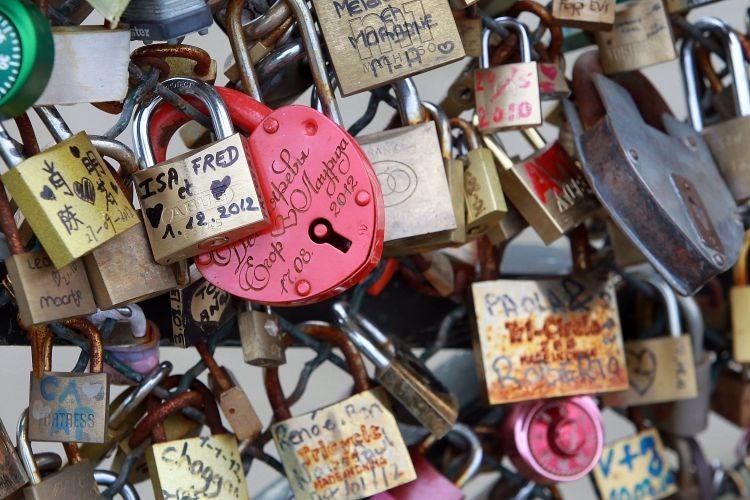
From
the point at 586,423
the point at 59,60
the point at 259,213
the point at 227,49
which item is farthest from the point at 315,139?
the point at 227,49

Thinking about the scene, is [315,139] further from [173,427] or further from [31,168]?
[173,427]

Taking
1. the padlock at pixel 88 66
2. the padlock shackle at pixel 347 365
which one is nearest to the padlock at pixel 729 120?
the padlock shackle at pixel 347 365

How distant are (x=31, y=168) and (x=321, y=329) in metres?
0.35

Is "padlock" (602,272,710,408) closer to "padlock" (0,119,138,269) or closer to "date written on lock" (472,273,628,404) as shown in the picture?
"date written on lock" (472,273,628,404)

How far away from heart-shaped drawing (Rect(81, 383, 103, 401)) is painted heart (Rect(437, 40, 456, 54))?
32cm

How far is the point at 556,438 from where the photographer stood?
1069mm

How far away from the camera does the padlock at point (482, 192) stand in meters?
Result: 0.95

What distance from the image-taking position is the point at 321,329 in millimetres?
1005

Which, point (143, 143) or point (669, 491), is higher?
point (143, 143)

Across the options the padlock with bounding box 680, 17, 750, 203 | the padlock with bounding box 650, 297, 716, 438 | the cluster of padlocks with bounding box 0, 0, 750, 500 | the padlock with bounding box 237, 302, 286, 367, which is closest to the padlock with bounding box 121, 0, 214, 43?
the cluster of padlocks with bounding box 0, 0, 750, 500

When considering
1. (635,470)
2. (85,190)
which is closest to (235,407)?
(85,190)

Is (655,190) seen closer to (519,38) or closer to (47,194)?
(519,38)

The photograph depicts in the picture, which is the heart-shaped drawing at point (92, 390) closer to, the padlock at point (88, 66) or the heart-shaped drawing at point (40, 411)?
the heart-shaped drawing at point (40, 411)

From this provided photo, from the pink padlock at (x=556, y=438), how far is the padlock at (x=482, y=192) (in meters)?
0.21
